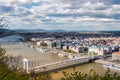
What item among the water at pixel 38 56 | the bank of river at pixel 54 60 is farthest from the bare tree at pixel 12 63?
the water at pixel 38 56

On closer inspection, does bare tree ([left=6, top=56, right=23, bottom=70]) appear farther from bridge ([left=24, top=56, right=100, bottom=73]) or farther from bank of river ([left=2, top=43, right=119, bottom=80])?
bank of river ([left=2, top=43, right=119, bottom=80])

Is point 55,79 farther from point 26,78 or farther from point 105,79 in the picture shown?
point 105,79

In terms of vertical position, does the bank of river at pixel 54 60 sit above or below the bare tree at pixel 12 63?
below

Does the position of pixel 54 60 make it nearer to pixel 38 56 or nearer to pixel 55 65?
pixel 38 56

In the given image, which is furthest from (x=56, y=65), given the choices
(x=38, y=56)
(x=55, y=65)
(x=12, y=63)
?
(x=38, y=56)

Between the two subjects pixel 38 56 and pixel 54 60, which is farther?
pixel 38 56

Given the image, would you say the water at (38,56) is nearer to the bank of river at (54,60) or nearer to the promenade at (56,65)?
the bank of river at (54,60)

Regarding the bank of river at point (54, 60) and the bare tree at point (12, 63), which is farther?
the bank of river at point (54, 60)

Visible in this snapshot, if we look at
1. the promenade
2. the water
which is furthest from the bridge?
the water

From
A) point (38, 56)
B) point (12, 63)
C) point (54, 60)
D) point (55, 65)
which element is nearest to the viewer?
point (12, 63)

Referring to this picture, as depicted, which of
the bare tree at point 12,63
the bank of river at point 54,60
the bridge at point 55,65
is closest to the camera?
the bare tree at point 12,63

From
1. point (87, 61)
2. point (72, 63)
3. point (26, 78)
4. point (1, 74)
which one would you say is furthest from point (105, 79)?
point (87, 61)
